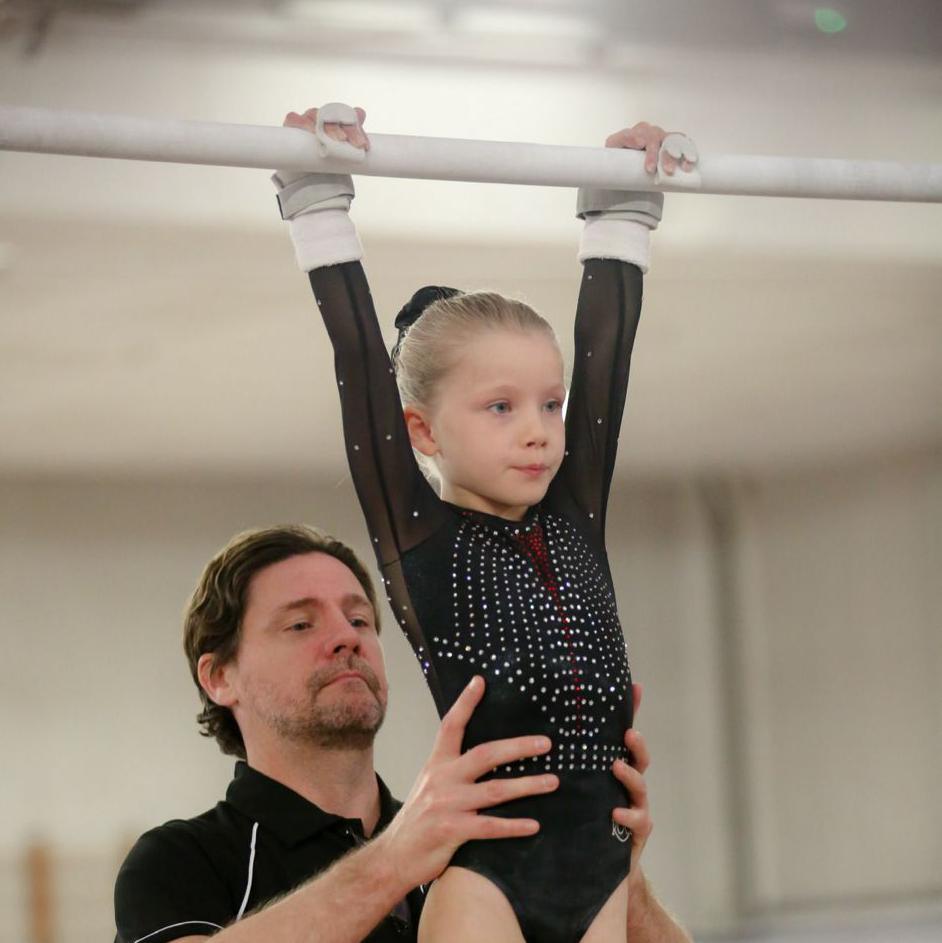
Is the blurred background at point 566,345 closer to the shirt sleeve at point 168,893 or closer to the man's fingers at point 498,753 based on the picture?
the shirt sleeve at point 168,893

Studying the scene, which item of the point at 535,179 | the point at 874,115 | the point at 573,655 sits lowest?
the point at 573,655

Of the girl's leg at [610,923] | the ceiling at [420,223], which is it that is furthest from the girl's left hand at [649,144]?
the ceiling at [420,223]

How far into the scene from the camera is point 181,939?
1.11 metres

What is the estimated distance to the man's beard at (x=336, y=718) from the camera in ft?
4.10

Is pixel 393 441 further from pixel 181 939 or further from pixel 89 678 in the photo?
pixel 89 678

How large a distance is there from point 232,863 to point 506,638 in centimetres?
43

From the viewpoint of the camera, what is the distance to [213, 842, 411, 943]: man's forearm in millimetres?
1024

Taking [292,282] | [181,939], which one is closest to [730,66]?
[292,282]

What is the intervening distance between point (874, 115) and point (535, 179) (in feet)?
4.54

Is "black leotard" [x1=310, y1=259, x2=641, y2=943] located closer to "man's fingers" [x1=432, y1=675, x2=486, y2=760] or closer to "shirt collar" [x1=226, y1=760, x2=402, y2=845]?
"man's fingers" [x1=432, y1=675, x2=486, y2=760]

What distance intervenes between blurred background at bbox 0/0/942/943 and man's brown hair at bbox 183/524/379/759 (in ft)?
2.16

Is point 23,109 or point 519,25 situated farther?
point 519,25

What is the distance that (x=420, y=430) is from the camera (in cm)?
98

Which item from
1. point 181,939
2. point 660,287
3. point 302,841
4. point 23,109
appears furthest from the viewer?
point 660,287
